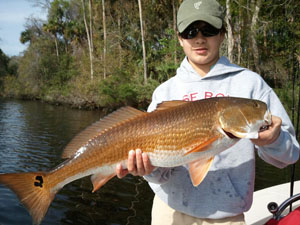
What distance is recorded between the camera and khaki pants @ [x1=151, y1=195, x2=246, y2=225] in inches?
82.1

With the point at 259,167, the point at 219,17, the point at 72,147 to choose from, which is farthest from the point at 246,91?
the point at 259,167

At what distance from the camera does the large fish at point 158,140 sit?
2.01 m

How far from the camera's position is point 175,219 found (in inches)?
88.1

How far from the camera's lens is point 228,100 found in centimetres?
206

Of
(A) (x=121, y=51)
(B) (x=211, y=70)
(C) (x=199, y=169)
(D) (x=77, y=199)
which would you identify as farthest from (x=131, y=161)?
(A) (x=121, y=51)

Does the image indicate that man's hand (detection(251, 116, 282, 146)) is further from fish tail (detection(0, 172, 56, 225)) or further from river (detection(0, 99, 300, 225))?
river (detection(0, 99, 300, 225))

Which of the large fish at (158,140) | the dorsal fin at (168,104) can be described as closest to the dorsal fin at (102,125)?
the large fish at (158,140)

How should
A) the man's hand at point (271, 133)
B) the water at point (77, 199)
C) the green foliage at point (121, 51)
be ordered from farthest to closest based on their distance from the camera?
the green foliage at point (121, 51), the water at point (77, 199), the man's hand at point (271, 133)

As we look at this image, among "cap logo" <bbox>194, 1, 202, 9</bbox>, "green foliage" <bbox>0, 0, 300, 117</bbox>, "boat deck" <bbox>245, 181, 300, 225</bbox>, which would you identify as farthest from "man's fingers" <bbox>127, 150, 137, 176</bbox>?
"green foliage" <bbox>0, 0, 300, 117</bbox>

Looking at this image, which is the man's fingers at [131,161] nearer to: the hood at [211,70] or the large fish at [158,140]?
the large fish at [158,140]

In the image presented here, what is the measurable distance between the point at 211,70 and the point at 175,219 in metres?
1.24

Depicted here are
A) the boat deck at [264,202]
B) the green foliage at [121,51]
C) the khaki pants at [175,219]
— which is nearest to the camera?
the khaki pants at [175,219]

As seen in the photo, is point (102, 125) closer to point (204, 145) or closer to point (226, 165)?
point (204, 145)

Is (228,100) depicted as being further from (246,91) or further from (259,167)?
(259,167)
